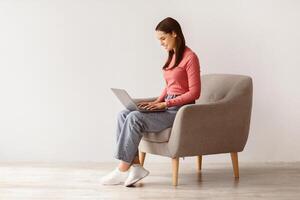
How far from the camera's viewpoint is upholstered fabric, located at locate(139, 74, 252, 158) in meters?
4.38

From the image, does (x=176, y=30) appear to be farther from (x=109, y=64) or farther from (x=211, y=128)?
(x=109, y=64)

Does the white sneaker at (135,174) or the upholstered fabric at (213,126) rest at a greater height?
the upholstered fabric at (213,126)

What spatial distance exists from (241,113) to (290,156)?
1059mm

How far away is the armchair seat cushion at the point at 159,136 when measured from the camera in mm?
4434

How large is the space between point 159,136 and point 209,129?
0.35 metres

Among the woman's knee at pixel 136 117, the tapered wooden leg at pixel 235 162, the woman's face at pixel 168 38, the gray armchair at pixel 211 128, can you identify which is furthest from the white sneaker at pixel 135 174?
the woman's face at pixel 168 38

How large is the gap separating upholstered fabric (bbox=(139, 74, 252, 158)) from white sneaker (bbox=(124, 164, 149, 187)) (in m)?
0.19

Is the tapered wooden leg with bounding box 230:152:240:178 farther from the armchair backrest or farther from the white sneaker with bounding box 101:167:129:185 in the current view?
the white sneaker with bounding box 101:167:129:185

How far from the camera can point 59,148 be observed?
5500mm

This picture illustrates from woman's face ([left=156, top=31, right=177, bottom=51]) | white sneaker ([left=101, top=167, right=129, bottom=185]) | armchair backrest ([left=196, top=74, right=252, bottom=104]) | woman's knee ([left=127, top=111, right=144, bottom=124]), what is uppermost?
woman's face ([left=156, top=31, right=177, bottom=51])

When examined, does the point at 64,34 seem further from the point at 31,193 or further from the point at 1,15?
the point at 31,193

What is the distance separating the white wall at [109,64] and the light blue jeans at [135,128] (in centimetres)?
105

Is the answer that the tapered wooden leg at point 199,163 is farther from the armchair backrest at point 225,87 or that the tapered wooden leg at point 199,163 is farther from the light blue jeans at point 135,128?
the light blue jeans at point 135,128

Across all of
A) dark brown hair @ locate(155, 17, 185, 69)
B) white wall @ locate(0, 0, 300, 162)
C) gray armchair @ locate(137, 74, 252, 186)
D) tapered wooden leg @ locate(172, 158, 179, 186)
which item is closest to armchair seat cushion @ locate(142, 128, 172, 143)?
gray armchair @ locate(137, 74, 252, 186)
